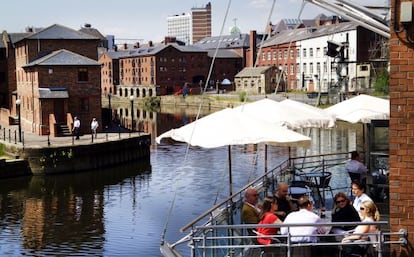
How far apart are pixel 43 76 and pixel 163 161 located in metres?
11.9

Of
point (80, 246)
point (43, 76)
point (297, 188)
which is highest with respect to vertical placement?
point (43, 76)

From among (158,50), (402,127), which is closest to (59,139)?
(402,127)

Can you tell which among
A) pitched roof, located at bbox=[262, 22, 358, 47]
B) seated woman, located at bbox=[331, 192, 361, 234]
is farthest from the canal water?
pitched roof, located at bbox=[262, 22, 358, 47]

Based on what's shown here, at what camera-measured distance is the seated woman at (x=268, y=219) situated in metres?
8.78

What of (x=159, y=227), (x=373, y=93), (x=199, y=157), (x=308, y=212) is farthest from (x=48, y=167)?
(x=373, y=93)

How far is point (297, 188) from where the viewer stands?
1364cm

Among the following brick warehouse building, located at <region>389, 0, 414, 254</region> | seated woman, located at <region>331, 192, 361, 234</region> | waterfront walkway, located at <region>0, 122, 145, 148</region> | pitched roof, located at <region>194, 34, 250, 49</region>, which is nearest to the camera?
brick warehouse building, located at <region>389, 0, 414, 254</region>

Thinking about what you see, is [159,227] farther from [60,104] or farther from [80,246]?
[60,104]

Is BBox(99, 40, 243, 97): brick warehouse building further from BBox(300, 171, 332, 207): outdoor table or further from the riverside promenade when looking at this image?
BBox(300, 171, 332, 207): outdoor table

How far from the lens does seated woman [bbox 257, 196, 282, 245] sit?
8.78 metres

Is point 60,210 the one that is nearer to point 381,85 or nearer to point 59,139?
point 59,139

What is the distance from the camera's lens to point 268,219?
9.39 meters

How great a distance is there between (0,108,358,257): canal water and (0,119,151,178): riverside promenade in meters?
0.67

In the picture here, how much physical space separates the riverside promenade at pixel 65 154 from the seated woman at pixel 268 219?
91.8 feet
